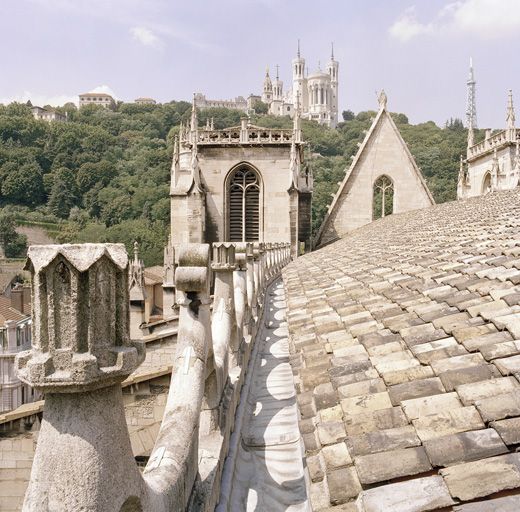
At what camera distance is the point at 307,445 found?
262 cm

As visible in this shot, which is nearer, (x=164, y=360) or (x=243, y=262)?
(x=243, y=262)

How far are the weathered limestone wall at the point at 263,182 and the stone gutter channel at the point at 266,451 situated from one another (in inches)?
926

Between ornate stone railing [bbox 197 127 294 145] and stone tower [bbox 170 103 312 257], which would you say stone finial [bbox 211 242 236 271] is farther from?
ornate stone railing [bbox 197 127 294 145]

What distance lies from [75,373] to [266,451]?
2.89 m

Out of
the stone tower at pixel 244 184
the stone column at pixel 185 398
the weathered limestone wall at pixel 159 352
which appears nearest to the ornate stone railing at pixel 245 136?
the stone tower at pixel 244 184

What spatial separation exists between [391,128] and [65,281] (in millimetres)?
29770

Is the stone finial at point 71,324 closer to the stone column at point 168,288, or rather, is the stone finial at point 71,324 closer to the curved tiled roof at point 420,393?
the curved tiled roof at point 420,393

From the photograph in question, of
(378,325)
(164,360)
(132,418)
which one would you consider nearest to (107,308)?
(378,325)

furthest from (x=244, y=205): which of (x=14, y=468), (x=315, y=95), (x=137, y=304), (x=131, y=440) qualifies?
(x=315, y=95)

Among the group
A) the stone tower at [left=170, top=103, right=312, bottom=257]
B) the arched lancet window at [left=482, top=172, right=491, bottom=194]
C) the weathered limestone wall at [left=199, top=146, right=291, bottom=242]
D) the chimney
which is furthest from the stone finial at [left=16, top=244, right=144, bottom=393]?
the chimney

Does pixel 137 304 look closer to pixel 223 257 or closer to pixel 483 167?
pixel 223 257

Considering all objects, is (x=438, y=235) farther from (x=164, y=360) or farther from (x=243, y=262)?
(x=164, y=360)

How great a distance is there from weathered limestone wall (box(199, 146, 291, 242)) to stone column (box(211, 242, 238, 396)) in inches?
932

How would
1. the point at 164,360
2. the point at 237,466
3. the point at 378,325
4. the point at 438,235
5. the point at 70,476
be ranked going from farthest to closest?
1. the point at 164,360
2. the point at 438,235
3. the point at 378,325
4. the point at 237,466
5. the point at 70,476
